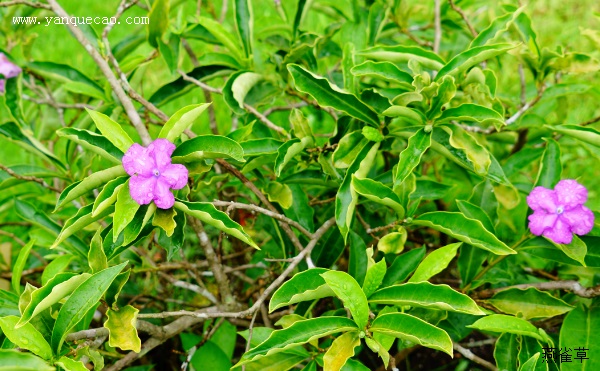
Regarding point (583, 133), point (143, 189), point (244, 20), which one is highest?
point (244, 20)

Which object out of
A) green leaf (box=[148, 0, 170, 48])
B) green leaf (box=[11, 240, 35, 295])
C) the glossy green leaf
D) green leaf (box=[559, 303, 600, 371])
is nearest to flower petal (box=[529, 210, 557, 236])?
green leaf (box=[559, 303, 600, 371])

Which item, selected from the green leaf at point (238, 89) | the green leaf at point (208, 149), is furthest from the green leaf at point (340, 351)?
the green leaf at point (238, 89)

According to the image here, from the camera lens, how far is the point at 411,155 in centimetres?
142

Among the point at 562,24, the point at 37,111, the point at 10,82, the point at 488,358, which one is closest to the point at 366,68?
the point at 10,82

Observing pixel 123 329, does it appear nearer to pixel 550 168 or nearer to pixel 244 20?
pixel 244 20

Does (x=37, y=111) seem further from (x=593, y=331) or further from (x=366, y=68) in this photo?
(x=593, y=331)

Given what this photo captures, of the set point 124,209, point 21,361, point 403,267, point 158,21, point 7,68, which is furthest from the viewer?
point 7,68

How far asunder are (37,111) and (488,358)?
2077 millimetres

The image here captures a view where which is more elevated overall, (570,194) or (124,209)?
(124,209)

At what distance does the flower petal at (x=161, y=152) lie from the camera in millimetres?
1307

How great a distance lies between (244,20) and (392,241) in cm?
81

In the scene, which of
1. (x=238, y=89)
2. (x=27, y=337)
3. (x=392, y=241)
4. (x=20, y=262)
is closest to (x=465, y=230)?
(x=392, y=241)

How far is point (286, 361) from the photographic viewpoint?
150 cm

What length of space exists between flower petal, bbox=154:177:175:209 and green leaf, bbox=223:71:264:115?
0.38 m
